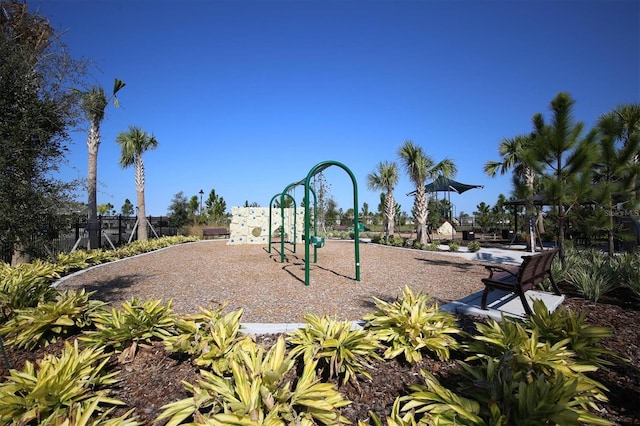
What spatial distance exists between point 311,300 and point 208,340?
2.60 meters

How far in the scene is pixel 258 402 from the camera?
79.2 inches

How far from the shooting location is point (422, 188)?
16.2 m

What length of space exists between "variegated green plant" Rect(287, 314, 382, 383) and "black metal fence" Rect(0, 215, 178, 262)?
12.6 feet

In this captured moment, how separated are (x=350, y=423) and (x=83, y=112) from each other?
5821 mm

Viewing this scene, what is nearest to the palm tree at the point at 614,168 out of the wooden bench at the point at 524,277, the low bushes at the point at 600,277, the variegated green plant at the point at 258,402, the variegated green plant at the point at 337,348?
the low bushes at the point at 600,277

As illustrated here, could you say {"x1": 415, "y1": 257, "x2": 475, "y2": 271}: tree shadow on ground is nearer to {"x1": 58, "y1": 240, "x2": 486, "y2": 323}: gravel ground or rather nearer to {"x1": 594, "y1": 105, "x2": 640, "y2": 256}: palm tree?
{"x1": 58, "y1": 240, "x2": 486, "y2": 323}: gravel ground

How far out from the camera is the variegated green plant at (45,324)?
324 centimetres

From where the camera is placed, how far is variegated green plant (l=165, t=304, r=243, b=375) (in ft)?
8.76

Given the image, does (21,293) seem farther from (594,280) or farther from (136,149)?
(136,149)

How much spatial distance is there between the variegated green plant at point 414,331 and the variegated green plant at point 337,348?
188 mm

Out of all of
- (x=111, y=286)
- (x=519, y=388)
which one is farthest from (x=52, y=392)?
(x=111, y=286)

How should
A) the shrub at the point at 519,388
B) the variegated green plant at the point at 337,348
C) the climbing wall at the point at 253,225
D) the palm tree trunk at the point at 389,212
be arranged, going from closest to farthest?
the shrub at the point at 519,388, the variegated green plant at the point at 337,348, the climbing wall at the point at 253,225, the palm tree trunk at the point at 389,212

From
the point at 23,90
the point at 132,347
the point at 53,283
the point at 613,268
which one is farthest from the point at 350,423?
the point at 53,283

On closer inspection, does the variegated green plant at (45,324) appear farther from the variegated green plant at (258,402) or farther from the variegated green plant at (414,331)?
the variegated green plant at (414,331)
